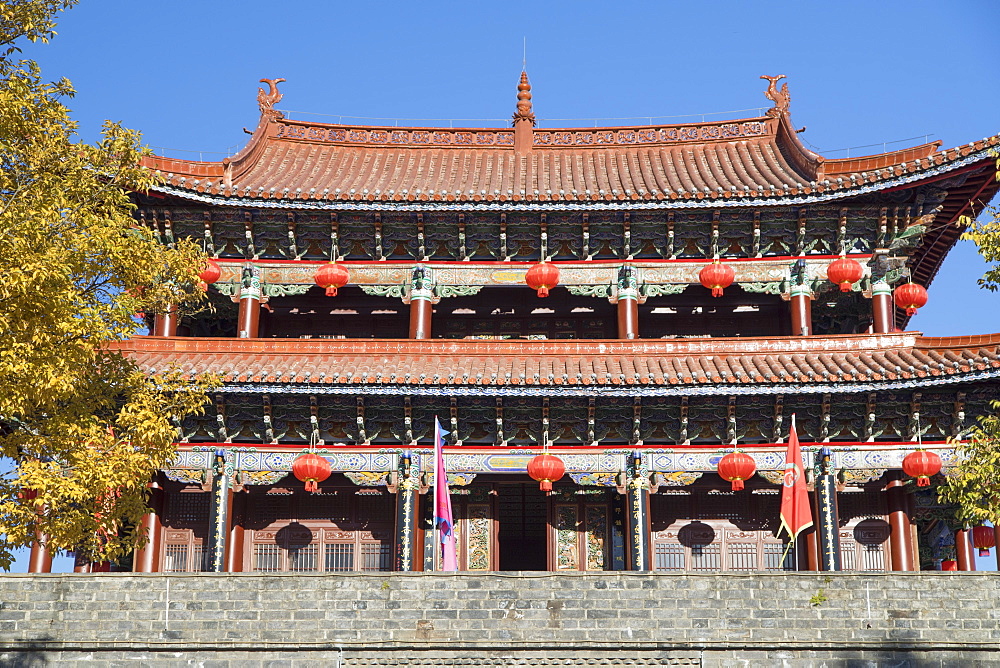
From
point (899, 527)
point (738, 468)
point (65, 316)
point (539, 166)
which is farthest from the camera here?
point (539, 166)

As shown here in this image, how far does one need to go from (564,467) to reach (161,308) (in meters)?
7.09

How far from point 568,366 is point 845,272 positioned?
16.5ft

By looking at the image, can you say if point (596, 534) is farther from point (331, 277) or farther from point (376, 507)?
point (331, 277)

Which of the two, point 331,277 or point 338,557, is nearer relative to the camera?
point 338,557

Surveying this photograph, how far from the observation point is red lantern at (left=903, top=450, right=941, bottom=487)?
17.9 meters

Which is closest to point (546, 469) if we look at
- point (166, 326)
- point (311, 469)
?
point (311, 469)

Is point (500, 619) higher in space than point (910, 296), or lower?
lower

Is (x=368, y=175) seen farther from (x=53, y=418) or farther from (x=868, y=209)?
(x=53, y=418)

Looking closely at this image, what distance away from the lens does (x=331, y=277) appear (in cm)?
2017

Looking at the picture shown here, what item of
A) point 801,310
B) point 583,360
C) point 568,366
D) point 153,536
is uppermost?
point 801,310

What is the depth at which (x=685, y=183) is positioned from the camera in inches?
864

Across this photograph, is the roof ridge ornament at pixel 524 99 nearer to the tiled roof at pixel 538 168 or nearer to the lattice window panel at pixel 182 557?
the tiled roof at pixel 538 168

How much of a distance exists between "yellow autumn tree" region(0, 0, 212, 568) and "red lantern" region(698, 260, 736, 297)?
9.42 meters

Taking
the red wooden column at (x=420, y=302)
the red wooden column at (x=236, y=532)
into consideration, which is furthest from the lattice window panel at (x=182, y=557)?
the red wooden column at (x=420, y=302)
